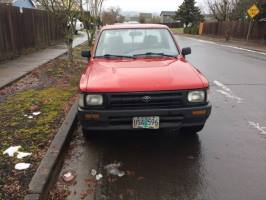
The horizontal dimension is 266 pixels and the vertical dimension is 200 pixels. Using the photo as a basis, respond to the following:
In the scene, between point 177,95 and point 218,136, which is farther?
point 218,136

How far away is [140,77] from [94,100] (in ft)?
2.23

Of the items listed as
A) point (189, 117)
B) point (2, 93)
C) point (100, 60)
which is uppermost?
point (100, 60)

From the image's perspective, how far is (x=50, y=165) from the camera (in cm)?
435

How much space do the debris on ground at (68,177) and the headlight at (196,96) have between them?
5.78 ft

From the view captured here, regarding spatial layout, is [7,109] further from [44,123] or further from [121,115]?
[121,115]

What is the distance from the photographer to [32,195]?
12.0 ft

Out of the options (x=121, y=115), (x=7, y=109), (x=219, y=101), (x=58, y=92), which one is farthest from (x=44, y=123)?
(x=219, y=101)

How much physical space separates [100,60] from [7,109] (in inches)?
84.2

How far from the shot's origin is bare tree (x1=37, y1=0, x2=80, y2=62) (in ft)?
39.5

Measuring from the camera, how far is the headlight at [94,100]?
186 inches

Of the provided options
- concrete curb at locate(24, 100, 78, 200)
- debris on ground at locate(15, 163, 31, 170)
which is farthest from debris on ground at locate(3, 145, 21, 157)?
concrete curb at locate(24, 100, 78, 200)

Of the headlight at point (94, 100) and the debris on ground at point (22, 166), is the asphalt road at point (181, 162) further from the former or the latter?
the headlight at point (94, 100)

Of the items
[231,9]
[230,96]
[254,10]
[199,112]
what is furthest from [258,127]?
[231,9]

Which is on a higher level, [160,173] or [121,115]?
[121,115]
